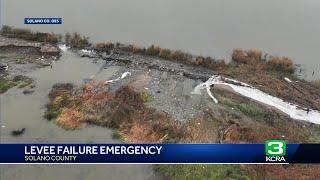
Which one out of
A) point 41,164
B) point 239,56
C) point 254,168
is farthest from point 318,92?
point 41,164

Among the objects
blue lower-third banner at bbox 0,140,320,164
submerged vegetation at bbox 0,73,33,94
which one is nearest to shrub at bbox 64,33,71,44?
submerged vegetation at bbox 0,73,33,94

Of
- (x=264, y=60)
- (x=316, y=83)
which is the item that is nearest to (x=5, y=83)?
(x=264, y=60)

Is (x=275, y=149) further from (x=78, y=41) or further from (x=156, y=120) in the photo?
(x=78, y=41)

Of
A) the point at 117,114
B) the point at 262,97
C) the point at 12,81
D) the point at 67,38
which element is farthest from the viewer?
the point at 67,38

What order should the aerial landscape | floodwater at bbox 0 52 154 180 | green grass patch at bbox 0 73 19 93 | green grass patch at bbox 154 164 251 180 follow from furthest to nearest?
1. green grass patch at bbox 0 73 19 93
2. the aerial landscape
3. floodwater at bbox 0 52 154 180
4. green grass patch at bbox 154 164 251 180

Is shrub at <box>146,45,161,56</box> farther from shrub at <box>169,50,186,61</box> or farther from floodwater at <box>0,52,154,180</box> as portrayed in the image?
floodwater at <box>0,52,154,180</box>

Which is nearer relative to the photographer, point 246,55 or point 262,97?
point 262,97
